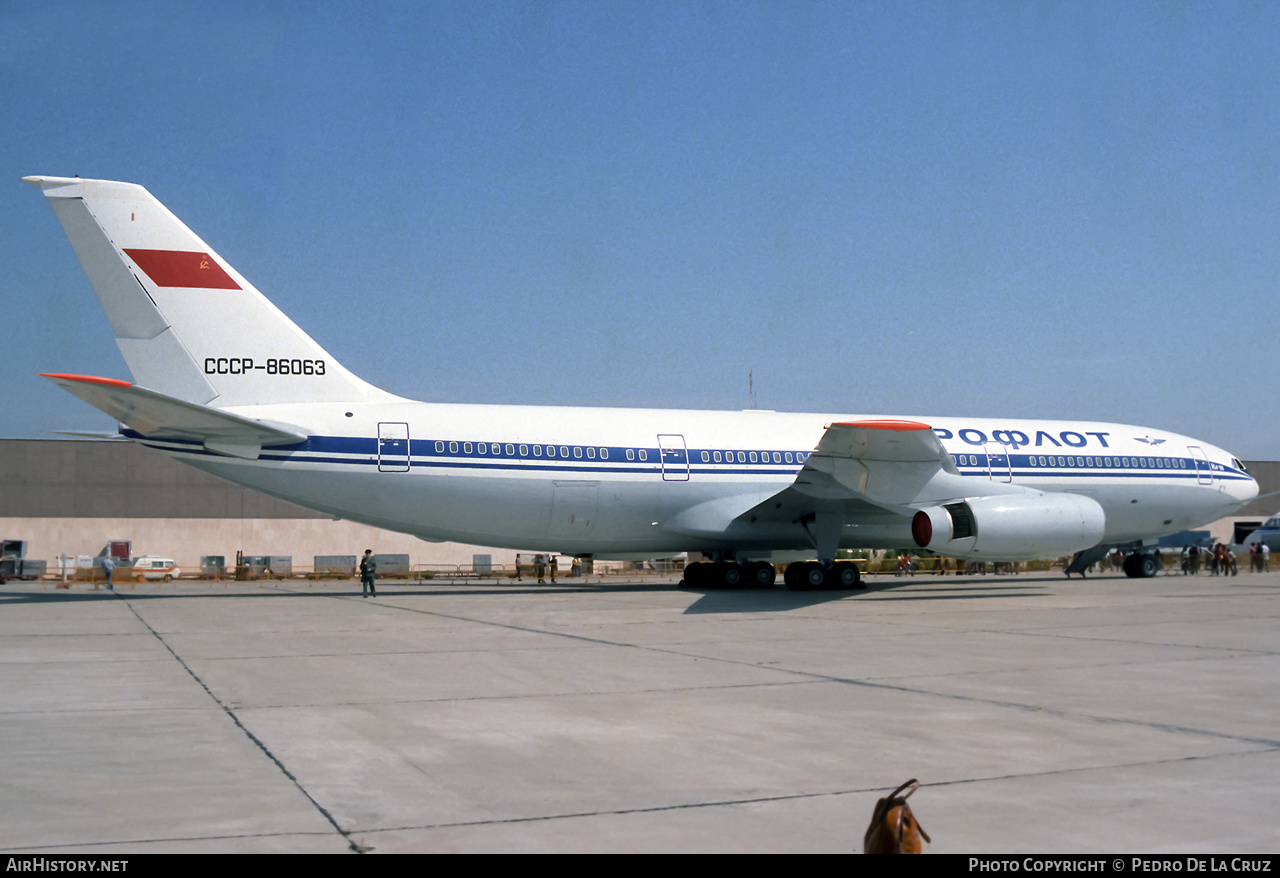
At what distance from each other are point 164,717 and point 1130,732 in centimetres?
664

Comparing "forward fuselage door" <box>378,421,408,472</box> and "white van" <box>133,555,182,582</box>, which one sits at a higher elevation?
"forward fuselage door" <box>378,421,408,472</box>

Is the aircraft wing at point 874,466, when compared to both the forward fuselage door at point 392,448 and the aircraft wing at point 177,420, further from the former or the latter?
the aircraft wing at point 177,420

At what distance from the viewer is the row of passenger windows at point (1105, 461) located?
77.2ft

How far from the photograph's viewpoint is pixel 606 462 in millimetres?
21312

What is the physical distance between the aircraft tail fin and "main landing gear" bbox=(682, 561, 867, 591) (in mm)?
9339

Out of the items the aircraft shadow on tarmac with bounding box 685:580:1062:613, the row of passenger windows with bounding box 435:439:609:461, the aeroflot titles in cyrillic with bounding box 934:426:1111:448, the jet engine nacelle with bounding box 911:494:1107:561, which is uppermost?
the aeroflot titles in cyrillic with bounding box 934:426:1111:448

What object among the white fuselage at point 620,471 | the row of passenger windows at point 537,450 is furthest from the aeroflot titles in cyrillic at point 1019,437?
the row of passenger windows at point 537,450

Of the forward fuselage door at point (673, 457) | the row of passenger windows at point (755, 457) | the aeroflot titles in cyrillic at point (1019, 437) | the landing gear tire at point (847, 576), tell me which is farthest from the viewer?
the aeroflot titles in cyrillic at point (1019, 437)

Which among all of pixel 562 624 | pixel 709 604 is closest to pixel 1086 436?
pixel 709 604

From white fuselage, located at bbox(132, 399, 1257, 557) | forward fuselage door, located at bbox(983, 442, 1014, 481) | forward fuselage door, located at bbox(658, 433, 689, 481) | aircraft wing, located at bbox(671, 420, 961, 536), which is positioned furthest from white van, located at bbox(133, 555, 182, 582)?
forward fuselage door, located at bbox(983, 442, 1014, 481)

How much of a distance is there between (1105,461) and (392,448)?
16.7 m

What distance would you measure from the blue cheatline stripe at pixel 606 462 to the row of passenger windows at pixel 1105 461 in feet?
0.08

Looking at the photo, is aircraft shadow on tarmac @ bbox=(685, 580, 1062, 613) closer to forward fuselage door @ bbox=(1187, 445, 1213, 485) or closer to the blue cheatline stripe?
the blue cheatline stripe

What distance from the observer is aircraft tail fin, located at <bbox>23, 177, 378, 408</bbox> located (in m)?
18.4
